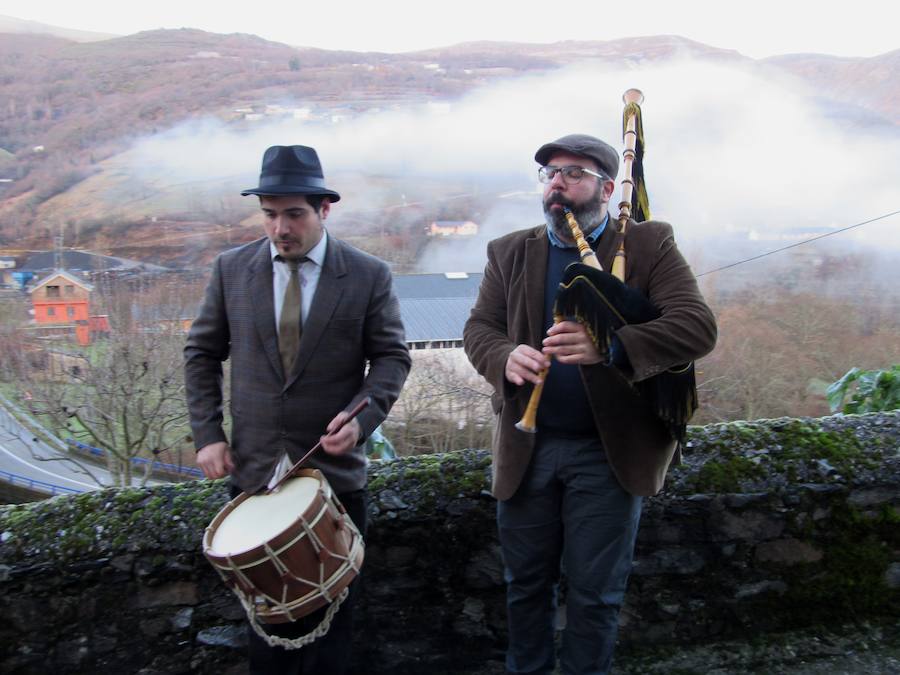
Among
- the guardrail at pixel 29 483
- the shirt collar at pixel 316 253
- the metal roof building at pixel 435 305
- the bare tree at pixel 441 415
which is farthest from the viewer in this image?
the metal roof building at pixel 435 305

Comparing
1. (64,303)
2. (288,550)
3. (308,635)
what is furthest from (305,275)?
(64,303)

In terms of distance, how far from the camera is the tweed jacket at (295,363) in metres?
2.09

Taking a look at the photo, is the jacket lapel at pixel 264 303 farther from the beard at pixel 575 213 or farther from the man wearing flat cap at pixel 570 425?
the beard at pixel 575 213

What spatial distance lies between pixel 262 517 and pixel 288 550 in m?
0.17

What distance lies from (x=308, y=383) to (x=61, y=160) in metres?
53.8

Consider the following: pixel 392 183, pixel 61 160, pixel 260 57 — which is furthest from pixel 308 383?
pixel 260 57

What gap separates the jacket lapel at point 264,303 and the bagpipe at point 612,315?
2.47 ft

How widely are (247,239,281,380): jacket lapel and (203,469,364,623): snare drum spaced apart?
39 centimetres

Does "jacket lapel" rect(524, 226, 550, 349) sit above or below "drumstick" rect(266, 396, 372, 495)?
above

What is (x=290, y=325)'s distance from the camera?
2107mm

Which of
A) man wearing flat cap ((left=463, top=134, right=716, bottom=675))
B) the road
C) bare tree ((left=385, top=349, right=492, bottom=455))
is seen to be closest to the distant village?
bare tree ((left=385, top=349, right=492, bottom=455))

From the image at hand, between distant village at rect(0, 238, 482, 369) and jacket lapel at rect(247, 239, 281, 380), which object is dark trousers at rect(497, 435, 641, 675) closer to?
jacket lapel at rect(247, 239, 281, 380)

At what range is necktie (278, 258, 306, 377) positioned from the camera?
2.10 metres

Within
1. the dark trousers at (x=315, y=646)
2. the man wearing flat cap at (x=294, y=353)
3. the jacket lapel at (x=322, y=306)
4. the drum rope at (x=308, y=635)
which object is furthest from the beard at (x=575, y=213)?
the drum rope at (x=308, y=635)
